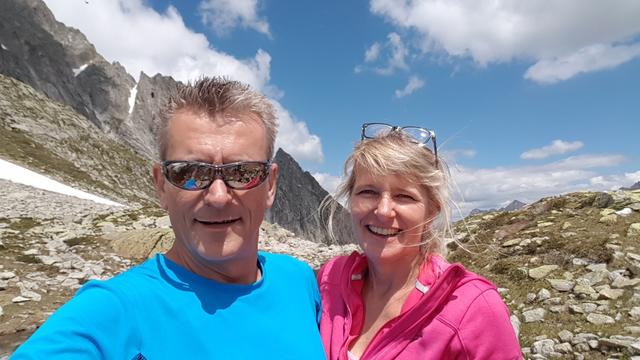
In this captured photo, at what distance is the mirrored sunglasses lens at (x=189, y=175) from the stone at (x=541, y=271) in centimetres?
1008

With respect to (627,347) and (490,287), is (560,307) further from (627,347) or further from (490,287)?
(490,287)

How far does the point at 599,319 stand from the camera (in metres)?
8.02

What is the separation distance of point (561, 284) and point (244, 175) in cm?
943

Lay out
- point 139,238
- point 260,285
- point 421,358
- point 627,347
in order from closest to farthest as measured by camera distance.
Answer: point 421,358 → point 260,285 → point 627,347 → point 139,238

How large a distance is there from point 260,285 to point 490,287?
1866 millimetres

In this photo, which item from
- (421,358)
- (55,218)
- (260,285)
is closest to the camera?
(421,358)

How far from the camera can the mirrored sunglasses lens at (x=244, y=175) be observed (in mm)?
3121

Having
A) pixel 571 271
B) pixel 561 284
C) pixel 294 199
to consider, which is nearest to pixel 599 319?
pixel 561 284

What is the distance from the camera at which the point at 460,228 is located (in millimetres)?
18672

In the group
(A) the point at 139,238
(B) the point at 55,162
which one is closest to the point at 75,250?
(A) the point at 139,238

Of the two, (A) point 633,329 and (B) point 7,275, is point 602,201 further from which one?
(B) point 7,275

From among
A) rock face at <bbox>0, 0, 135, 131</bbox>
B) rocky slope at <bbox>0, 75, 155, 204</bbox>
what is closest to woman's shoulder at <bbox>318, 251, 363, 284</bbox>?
rocky slope at <bbox>0, 75, 155, 204</bbox>

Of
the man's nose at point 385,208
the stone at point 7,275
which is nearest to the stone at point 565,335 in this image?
the man's nose at point 385,208

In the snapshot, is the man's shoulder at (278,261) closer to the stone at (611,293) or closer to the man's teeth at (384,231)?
the man's teeth at (384,231)
